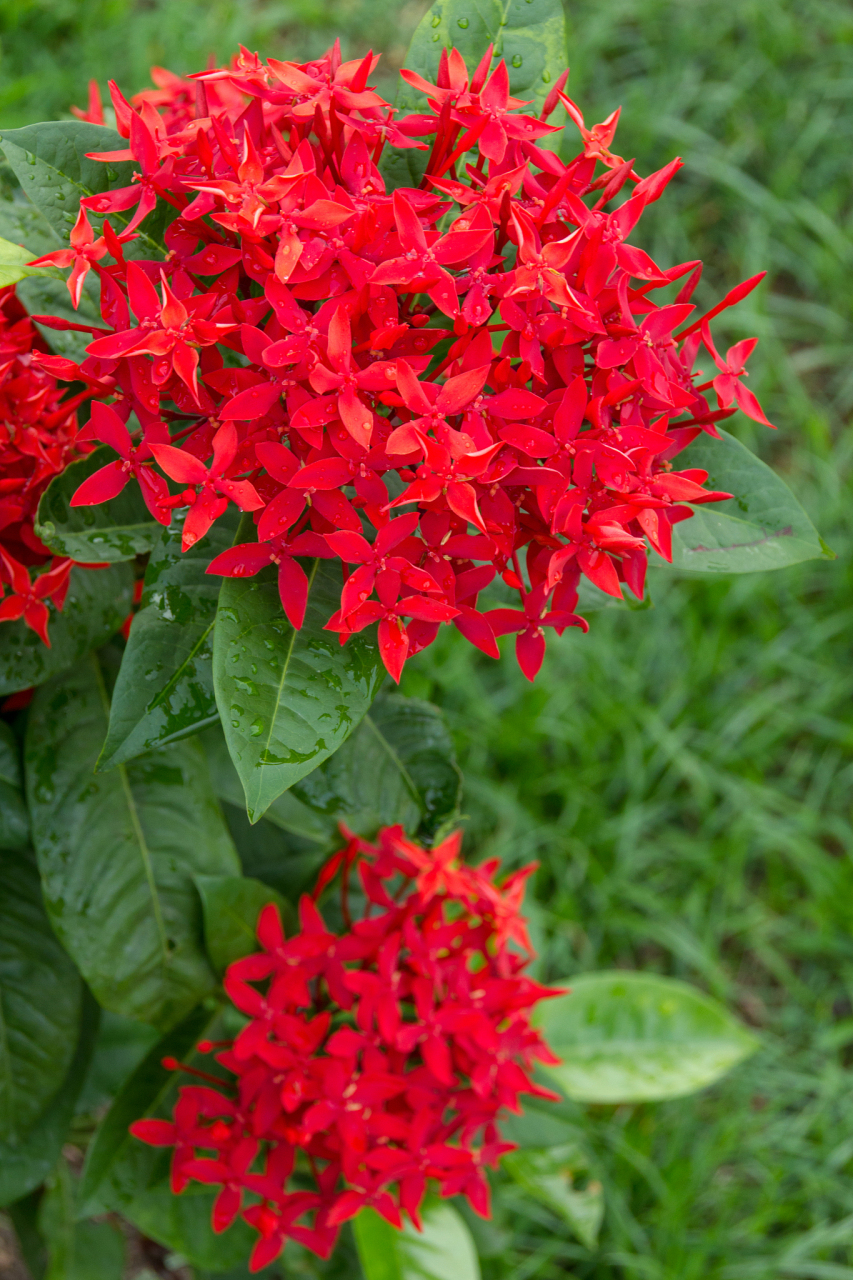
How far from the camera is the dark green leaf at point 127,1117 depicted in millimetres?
1040

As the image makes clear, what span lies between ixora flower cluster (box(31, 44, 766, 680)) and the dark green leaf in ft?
2.10

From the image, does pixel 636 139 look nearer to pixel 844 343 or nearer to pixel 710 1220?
pixel 844 343

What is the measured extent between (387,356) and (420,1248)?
44.3 inches

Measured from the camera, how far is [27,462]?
0.76 meters

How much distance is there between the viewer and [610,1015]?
70.2 inches

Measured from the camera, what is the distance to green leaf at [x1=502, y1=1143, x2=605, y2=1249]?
167cm

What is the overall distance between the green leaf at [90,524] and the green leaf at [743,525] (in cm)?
37

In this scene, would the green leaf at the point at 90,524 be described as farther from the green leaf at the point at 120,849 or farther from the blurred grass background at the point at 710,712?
the blurred grass background at the point at 710,712

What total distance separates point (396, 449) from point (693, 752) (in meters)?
1.79

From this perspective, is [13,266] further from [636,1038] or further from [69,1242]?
[636,1038]

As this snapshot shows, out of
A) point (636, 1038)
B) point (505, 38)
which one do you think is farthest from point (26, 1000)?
point (636, 1038)

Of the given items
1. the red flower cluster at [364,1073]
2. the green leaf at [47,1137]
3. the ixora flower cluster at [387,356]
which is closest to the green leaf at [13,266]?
the ixora flower cluster at [387,356]

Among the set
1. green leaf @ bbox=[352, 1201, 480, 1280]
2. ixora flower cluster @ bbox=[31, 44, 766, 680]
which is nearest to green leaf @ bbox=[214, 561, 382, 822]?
ixora flower cluster @ bbox=[31, 44, 766, 680]

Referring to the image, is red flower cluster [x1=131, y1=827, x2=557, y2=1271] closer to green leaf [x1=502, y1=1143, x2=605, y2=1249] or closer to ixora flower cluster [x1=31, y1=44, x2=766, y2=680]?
ixora flower cluster [x1=31, y1=44, x2=766, y2=680]
